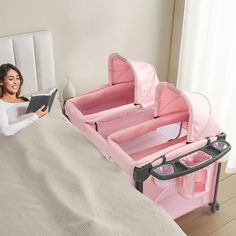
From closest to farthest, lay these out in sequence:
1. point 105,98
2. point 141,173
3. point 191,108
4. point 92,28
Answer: point 141,173, point 191,108, point 105,98, point 92,28

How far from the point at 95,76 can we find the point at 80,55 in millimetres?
235

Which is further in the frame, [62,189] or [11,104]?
[11,104]

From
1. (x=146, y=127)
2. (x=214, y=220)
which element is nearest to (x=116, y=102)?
(x=146, y=127)

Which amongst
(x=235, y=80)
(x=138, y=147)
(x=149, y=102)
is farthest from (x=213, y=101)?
(x=138, y=147)

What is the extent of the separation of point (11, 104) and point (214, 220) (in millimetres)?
1394

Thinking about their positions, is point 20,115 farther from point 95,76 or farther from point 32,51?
point 95,76

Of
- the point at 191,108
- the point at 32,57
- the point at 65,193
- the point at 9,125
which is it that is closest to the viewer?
the point at 65,193

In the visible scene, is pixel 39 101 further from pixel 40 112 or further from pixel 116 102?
pixel 116 102

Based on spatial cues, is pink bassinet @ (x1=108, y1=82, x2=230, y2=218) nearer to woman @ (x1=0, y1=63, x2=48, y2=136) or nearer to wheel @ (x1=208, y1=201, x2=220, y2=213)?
wheel @ (x1=208, y1=201, x2=220, y2=213)

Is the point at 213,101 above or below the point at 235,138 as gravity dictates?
above

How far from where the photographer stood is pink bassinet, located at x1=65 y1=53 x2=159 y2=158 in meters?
2.37

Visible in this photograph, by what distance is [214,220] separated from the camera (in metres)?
2.38

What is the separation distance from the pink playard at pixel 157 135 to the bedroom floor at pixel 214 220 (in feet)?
0.21

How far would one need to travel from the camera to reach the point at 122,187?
1.82 meters
